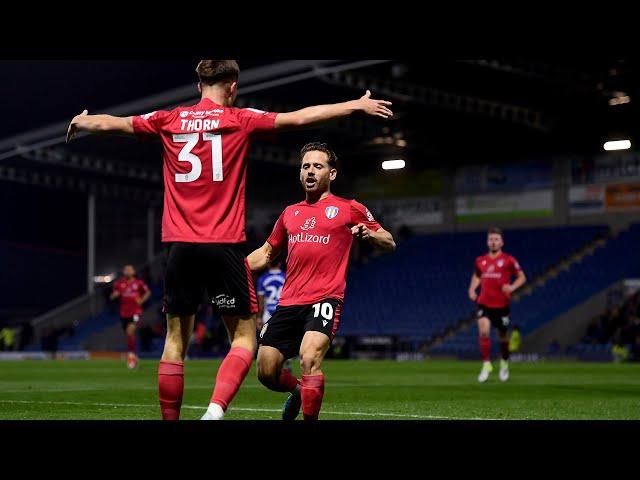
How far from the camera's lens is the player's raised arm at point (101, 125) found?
7.04m

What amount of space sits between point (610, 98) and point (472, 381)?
20765 millimetres

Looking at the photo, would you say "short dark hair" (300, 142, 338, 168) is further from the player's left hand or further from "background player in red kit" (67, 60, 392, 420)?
"background player in red kit" (67, 60, 392, 420)

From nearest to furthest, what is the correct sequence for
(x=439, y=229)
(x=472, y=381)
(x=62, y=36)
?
(x=62, y=36) → (x=472, y=381) → (x=439, y=229)

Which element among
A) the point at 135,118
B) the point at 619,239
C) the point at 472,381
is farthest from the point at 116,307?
the point at 135,118

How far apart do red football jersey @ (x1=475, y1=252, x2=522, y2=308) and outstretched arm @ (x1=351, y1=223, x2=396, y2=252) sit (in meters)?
10.5

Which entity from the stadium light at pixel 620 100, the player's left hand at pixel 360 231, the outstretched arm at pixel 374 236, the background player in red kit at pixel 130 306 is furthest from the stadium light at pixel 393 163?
the player's left hand at pixel 360 231

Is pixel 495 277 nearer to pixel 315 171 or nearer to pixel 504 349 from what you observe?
pixel 504 349

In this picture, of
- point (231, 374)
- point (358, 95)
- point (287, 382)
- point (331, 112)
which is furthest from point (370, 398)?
point (358, 95)

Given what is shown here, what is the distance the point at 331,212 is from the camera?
29.7 feet

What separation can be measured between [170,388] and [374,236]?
7.25ft

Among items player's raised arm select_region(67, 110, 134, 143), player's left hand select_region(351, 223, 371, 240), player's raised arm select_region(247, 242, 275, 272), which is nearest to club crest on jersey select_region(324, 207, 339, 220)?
player's raised arm select_region(247, 242, 275, 272)

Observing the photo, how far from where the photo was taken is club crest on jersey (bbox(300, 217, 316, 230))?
9039mm
